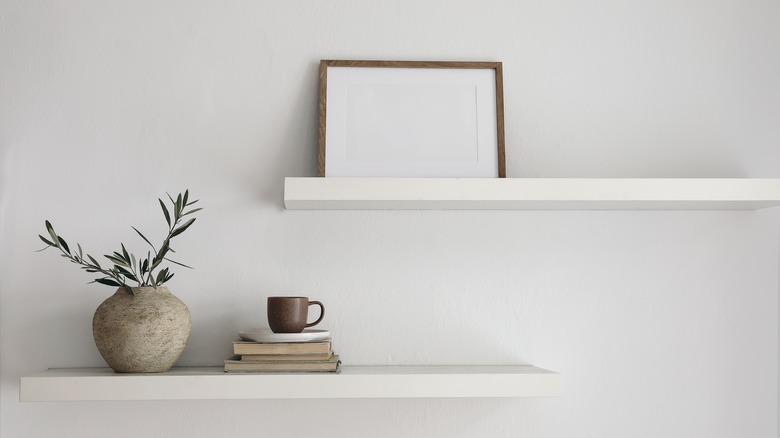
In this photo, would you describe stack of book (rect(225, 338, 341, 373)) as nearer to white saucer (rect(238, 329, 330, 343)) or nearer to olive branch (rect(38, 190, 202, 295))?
white saucer (rect(238, 329, 330, 343))

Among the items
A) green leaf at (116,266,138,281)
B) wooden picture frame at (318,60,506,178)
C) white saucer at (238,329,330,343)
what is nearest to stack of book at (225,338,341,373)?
white saucer at (238,329,330,343)

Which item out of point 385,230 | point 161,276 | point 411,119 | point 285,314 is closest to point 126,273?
point 161,276

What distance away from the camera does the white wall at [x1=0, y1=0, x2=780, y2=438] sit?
5.10 ft

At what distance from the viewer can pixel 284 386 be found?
1340 mm

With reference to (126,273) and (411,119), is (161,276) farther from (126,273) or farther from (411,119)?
(411,119)

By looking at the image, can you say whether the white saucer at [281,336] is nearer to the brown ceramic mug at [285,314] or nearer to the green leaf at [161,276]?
the brown ceramic mug at [285,314]

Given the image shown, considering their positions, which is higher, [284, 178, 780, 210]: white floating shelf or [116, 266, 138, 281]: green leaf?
[284, 178, 780, 210]: white floating shelf

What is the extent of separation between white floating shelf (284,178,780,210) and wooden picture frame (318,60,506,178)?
0.11 m

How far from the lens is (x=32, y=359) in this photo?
5.02ft

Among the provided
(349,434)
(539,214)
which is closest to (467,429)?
(349,434)

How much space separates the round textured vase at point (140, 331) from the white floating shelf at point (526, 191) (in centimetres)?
32

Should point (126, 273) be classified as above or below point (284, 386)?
above

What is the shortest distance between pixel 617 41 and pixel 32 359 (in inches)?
57.0

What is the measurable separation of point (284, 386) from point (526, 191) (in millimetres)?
588
